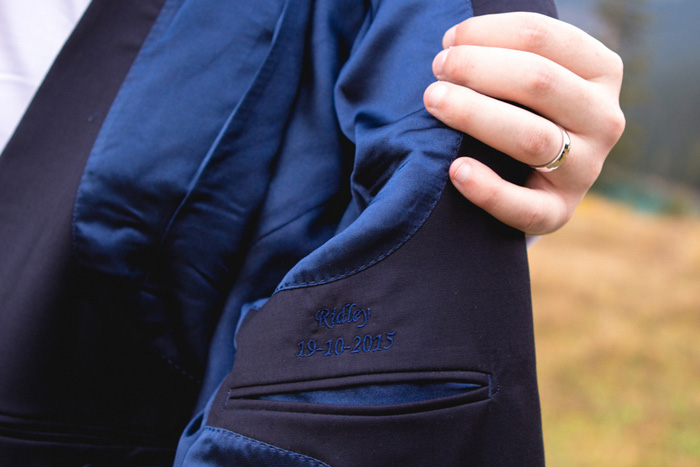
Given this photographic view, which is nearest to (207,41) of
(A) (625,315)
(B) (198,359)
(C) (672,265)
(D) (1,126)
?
(D) (1,126)

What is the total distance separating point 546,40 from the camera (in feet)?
1.97

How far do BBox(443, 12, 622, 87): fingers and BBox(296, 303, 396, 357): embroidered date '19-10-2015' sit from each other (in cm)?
36

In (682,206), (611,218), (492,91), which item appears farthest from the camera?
(682,206)

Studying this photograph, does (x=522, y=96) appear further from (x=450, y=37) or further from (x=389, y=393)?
(x=389, y=393)

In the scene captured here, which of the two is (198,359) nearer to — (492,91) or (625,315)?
(492,91)

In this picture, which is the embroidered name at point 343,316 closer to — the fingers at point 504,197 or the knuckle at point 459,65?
the fingers at point 504,197

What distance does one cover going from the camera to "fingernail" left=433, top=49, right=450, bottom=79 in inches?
24.8

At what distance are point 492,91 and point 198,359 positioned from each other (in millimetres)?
581

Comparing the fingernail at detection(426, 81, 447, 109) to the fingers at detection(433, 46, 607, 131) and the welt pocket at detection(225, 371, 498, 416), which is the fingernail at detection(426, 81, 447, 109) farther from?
the welt pocket at detection(225, 371, 498, 416)

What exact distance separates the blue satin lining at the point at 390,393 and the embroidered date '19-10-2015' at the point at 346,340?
4cm

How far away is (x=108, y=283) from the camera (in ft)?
2.34

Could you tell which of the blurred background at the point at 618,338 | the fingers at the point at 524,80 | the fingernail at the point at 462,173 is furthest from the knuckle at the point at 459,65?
the blurred background at the point at 618,338

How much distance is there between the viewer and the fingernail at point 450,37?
2.12 ft

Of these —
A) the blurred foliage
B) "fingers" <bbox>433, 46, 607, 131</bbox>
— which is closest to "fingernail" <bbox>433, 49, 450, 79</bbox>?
"fingers" <bbox>433, 46, 607, 131</bbox>
